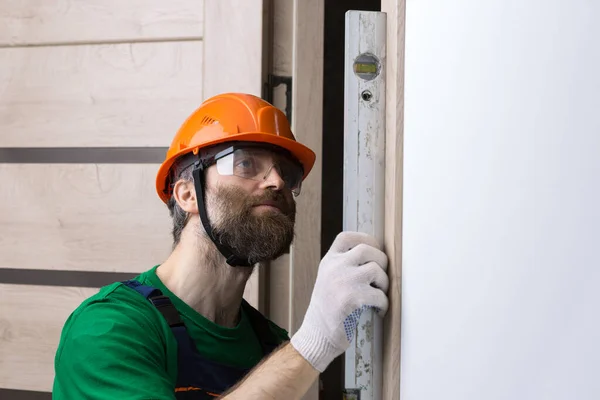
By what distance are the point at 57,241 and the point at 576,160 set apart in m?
1.74

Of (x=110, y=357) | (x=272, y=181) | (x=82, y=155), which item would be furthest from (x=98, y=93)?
Answer: (x=110, y=357)

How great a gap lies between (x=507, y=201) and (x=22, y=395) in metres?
1.84

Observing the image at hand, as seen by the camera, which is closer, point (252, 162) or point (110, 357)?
point (110, 357)

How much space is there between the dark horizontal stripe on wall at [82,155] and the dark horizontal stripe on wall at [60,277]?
35cm

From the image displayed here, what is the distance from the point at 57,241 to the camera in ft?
6.00

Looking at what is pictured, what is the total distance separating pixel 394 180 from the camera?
760 millimetres

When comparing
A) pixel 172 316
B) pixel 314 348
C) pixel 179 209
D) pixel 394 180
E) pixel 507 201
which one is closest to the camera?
pixel 507 201

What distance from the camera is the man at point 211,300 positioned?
1.07 m

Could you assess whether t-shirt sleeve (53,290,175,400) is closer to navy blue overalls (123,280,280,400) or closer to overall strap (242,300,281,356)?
navy blue overalls (123,280,280,400)

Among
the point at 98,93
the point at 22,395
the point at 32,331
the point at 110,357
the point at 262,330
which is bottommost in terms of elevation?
the point at 22,395

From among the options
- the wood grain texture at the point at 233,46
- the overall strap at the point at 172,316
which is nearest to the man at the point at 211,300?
the overall strap at the point at 172,316

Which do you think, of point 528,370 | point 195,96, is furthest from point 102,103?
point 528,370

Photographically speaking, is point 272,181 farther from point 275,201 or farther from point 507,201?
point 507,201

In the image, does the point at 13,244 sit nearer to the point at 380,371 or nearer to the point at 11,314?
the point at 11,314
